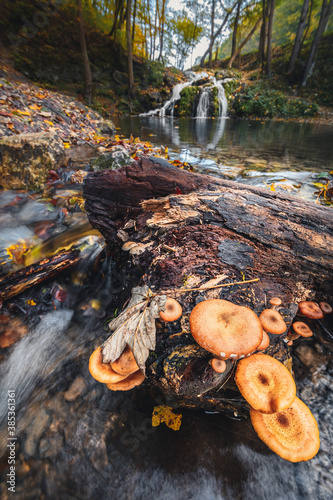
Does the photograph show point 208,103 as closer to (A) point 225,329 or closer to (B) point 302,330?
(B) point 302,330

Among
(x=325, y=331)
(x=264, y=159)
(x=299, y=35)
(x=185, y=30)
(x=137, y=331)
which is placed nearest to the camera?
(x=137, y=331)

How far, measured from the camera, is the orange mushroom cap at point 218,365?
1.22 m

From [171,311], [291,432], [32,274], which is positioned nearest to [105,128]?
[32,274]

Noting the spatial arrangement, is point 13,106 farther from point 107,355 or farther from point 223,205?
point 107,355

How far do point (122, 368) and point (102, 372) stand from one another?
0.42 ft

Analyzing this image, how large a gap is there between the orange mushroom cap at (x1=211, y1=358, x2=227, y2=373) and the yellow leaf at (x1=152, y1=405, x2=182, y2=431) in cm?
62

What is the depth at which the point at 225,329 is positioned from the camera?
1226 millimetres

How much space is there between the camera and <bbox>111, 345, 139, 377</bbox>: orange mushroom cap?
1.27 meters

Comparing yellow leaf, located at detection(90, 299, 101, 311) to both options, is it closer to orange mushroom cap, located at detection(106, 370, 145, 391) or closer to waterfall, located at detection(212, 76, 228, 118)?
orange mushroom cap, located at detection(106, 370, 145, 391)

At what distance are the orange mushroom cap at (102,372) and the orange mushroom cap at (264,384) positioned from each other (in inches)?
27.7

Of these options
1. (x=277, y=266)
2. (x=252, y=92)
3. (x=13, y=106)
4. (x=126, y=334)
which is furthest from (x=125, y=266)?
(x=252, y=92)

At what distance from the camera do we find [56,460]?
1.38 meters

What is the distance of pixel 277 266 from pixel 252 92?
26.1 m

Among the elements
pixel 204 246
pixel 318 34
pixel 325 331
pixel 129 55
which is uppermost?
pixel 318 34
